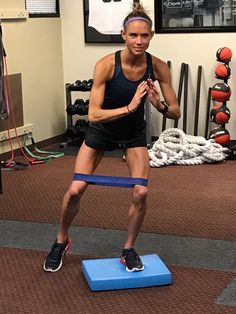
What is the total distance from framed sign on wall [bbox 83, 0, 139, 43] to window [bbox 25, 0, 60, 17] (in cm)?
40

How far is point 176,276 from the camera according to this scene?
3291 mm

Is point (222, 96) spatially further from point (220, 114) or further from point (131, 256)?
point (131, 256)

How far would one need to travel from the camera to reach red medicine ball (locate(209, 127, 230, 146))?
6.22m

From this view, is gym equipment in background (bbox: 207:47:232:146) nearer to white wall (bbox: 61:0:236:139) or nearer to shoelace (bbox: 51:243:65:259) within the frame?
white wall (bbox: 61:0:236:139)

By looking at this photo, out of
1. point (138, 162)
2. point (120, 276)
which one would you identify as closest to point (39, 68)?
point (138, 162)

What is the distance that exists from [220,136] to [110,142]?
319 centimetres

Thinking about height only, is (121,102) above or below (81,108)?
above

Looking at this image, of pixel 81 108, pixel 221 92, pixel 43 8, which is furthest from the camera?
pixel 43 8

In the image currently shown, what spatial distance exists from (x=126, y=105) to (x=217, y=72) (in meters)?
3.27

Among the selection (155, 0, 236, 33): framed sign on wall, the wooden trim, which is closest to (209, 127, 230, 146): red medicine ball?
(155, 0, 236, 33): framed sign on wall

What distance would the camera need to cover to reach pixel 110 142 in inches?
127

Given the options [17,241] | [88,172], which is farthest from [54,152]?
[88,172]

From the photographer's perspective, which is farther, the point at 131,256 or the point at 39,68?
the point at 39,68

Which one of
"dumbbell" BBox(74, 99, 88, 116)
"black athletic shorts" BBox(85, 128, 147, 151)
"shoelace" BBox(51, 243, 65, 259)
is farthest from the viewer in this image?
"dumbbell" BBox(74, 99, 88, 116)
